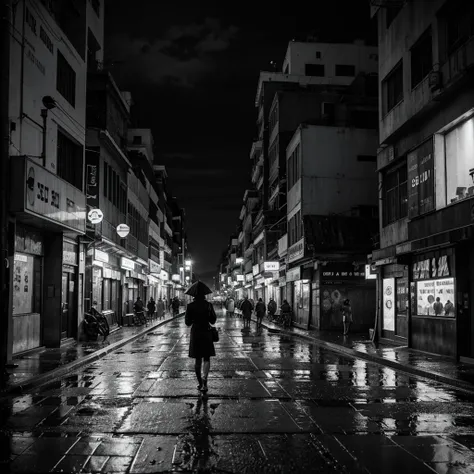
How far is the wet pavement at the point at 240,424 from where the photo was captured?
23.0 feet

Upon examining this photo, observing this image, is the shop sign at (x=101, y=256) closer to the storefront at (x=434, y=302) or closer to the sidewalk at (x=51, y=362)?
the sidewalk at (x=51, y=362)

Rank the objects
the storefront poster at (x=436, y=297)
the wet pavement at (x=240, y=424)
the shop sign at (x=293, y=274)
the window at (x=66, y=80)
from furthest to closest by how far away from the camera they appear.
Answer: the shop sign at (x=293, y=274) → the window at (x=66, y=80) → the storefront poster at (x=436, y=297) → the wet pavement at (x=240, y=424)

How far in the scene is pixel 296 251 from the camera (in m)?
40.5

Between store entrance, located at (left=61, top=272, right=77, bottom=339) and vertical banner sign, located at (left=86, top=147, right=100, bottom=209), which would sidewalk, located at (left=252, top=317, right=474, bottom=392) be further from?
vertical banner sign, located at (left=86, top=147, right=100, bottom=209)

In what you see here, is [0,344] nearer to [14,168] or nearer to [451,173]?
[14,168]

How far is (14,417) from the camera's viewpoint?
9711 mm

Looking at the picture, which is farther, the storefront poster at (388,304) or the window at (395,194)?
the storefront poster at (388,304)

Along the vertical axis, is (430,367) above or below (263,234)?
below

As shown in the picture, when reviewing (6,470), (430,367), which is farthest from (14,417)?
(430,367)

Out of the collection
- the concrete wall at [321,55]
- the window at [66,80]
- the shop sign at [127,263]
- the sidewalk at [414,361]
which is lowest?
the sidewalk at [414,361]

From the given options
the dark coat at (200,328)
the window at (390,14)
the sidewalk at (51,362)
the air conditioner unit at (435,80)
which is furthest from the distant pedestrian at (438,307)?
the window at (390,14)

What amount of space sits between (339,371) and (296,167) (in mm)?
27270

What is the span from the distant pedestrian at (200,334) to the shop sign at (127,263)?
85.6 ft

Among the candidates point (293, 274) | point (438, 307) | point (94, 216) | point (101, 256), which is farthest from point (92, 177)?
point (293, 274)
